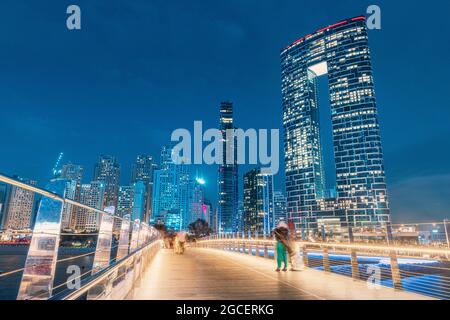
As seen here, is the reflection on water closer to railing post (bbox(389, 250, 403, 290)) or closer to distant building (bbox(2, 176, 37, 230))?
distant building (bbox(2, 176, 37, 230))

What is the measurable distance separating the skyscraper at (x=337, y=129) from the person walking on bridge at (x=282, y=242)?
4659 inches

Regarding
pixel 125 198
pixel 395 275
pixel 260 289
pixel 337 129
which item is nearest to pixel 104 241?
pixel 260 289

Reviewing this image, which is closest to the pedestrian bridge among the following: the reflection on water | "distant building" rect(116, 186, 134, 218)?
the reflection on water

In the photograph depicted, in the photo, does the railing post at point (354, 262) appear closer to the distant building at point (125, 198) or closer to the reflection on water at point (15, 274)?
the reflection on water at point (15, 274)

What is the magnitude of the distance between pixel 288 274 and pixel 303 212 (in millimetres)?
140974

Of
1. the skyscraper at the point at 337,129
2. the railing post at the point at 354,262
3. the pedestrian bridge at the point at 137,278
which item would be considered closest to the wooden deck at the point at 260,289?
the pedestrian bridge at the point at 137,278

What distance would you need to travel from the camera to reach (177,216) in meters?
169

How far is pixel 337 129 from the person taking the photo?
131 metres

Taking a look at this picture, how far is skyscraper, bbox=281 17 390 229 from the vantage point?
11950 cm

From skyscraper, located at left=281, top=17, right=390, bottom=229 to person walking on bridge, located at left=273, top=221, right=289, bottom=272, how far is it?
11834 cm

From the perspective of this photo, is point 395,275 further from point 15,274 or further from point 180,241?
point 15,274

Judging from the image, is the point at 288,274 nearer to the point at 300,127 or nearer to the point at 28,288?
the point at 28,288

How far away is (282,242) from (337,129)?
13250 cm
